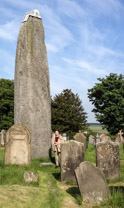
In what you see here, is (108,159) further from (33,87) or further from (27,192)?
(33,87)

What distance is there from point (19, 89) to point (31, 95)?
70 centimetres

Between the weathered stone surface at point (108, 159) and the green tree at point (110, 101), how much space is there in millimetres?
27447

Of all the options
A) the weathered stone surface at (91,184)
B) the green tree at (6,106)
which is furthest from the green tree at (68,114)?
the weathered stone surface at (91,184)

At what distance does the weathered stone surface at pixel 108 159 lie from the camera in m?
9.03

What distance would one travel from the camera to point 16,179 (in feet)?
24.5

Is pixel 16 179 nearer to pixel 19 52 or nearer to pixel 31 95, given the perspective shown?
pixel 31 95

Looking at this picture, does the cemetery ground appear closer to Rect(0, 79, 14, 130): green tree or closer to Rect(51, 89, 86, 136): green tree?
Rect(51, 89, 86, 136): green tree

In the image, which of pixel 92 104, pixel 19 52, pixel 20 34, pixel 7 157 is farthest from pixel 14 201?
pixel 92 104

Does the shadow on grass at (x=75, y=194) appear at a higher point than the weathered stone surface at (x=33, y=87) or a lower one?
lower

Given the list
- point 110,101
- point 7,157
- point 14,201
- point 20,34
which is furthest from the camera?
point 110,101

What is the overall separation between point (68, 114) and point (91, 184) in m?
31.3

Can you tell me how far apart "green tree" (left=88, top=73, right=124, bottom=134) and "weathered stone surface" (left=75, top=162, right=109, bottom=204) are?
30558 millimetres

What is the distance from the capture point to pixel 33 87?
1242cm

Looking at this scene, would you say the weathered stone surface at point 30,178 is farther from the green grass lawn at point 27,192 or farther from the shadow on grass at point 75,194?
the shadow on grass at point 75,194
